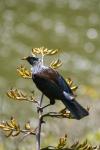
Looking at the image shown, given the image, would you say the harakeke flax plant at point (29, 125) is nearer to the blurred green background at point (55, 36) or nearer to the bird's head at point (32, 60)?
the bird's head at point (32, 60)

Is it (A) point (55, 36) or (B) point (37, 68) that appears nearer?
(B) point (37, 68)

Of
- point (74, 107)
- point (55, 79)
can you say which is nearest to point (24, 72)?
point (55, 79)

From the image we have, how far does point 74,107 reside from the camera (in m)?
3.66

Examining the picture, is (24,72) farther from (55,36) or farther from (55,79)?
(55,36)

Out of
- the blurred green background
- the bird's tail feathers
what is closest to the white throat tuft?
the bird's tail feathers

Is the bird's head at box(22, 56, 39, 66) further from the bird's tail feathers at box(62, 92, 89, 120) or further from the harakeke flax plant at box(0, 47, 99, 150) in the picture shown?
the bird's tail feathers at box(62, 92, 89, 120)

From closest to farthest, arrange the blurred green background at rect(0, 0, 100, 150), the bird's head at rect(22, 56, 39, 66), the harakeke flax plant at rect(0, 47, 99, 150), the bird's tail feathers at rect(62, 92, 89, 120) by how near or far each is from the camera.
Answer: the bird's tail feathers at rect(62, 92, 89, 120)
the harakeke flax plant at rect(0, 47, 99, 150)
the bird's head at rect(22, 56, 39, 66)
the blurred green background at rect(0, 0, 100, 150)

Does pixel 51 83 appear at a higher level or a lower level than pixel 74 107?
higher

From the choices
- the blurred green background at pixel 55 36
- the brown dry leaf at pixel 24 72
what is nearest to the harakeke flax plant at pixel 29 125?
the brown dry leaf at pixel 24 72

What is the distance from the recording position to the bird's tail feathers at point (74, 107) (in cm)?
357

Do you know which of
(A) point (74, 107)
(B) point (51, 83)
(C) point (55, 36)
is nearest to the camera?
(A) point (74, 107)

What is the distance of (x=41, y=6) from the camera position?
106ft

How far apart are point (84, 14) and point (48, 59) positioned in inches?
290

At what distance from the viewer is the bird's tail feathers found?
3.57m
